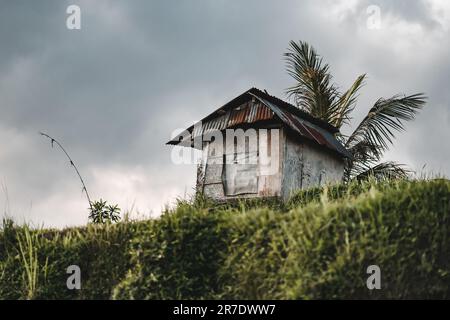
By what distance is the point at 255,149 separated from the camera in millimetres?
17266

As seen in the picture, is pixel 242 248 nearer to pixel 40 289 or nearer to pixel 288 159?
pixel 40 289

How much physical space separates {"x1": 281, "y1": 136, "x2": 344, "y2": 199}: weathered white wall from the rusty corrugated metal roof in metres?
0.35

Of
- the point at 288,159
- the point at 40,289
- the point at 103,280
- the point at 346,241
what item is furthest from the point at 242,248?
the point at 288,159

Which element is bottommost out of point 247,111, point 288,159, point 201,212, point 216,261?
point 216,261

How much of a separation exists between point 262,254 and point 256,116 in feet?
34.7

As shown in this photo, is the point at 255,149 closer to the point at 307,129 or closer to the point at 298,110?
the point at 307,129

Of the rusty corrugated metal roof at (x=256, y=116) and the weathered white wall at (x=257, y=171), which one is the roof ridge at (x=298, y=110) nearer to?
the rusty corrugated metal roof at (x=256, y=116)

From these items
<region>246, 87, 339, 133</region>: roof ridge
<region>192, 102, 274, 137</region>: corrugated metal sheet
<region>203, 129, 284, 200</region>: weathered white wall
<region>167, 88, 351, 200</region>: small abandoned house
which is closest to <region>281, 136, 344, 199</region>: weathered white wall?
<region>167, 88, 351, 200</region>: small abandoned house

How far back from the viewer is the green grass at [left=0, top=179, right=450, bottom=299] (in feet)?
21.4

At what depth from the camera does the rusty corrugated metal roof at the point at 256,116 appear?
56.8 ft

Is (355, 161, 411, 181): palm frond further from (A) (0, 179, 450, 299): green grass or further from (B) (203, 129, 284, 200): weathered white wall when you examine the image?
(A) (0, 179, 450, 299): green grass

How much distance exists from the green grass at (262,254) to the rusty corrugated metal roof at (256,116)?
31.3 ft

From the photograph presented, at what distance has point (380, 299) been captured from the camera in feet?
21.2
